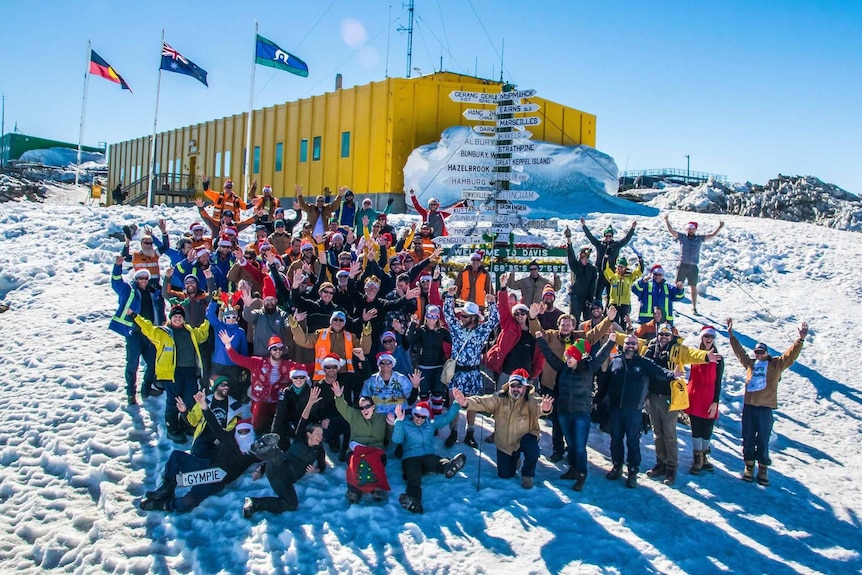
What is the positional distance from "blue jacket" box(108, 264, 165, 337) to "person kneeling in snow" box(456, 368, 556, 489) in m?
4.45

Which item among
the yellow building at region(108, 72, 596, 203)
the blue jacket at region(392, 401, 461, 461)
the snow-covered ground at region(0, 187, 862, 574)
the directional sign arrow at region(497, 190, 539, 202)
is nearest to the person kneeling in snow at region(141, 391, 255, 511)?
the snow-covered ground at region(0, 187, 862, 574)

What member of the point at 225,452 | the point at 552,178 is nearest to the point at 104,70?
the point at 552,178

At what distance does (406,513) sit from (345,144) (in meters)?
18.5

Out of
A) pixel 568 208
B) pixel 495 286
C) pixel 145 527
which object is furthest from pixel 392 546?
pixel 568 208

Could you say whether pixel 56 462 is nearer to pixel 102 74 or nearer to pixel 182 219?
pixel 182 219

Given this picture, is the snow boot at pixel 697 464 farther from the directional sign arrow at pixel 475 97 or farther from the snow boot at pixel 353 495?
the directional sign arrow at pixel 475 97

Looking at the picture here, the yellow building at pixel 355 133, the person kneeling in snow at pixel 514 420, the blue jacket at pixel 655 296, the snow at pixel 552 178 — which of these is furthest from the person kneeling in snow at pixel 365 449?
the yellow building at pixel 355 133

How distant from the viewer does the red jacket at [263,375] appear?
7.52 m

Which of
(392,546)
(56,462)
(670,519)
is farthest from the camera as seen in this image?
(56,462)

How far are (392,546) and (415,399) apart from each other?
2439 mm

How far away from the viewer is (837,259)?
15570mm

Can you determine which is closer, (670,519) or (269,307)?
(670,519)

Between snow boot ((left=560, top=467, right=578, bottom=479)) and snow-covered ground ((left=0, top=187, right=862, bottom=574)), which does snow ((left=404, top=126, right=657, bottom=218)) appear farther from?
snow boot ((left=560, top=467, right=578, bottom=479))

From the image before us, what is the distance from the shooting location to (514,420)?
7176mm
